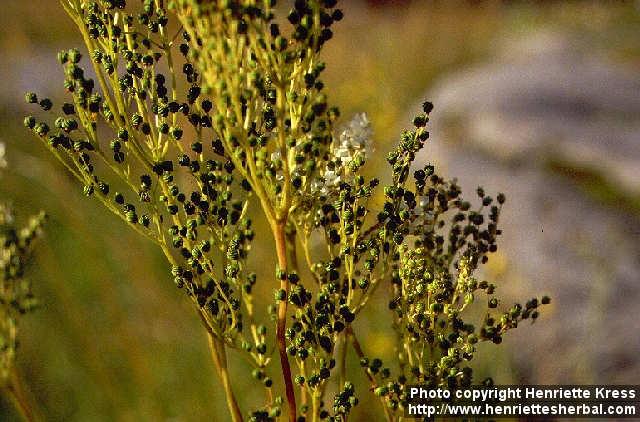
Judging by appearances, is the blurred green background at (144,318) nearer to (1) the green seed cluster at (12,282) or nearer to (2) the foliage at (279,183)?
(1) the green seed cluster at (12,282)

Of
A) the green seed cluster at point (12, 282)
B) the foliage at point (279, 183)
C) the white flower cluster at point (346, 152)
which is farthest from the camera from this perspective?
the green seed cluster at point (12, 282)

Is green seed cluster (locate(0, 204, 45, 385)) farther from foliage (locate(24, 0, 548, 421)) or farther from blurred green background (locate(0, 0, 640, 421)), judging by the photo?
blurred green background (locate(0, 0, 640, 421))

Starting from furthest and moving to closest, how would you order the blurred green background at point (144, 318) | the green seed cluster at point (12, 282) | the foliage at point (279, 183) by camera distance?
the blurred green background at point (144, 318) < the green seed cluster at point (12, 282) < the foliage at point (279, 183)

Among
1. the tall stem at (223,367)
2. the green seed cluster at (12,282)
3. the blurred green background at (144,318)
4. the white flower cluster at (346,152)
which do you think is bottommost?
the tall stem at (223,367)

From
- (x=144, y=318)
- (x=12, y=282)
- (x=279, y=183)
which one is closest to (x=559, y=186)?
(x=144, y=318)

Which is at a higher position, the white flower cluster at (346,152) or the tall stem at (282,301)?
the white flower cluster at (346,152)

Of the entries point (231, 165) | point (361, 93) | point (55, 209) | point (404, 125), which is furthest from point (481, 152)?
point (231, 165)

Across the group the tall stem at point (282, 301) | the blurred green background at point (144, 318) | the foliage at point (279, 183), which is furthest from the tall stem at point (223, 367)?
the blurred green background at point (144, 318)

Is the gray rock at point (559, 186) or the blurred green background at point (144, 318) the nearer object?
the blurred green background at point (144, 318)

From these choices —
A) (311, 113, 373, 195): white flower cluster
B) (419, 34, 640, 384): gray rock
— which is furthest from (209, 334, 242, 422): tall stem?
(419, 34, 640, 384): gray rock

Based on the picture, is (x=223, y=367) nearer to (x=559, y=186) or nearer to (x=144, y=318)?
(x=144, y=318)

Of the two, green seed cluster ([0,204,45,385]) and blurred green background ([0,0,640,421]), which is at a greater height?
blurred green background ([0,0,640,421])
